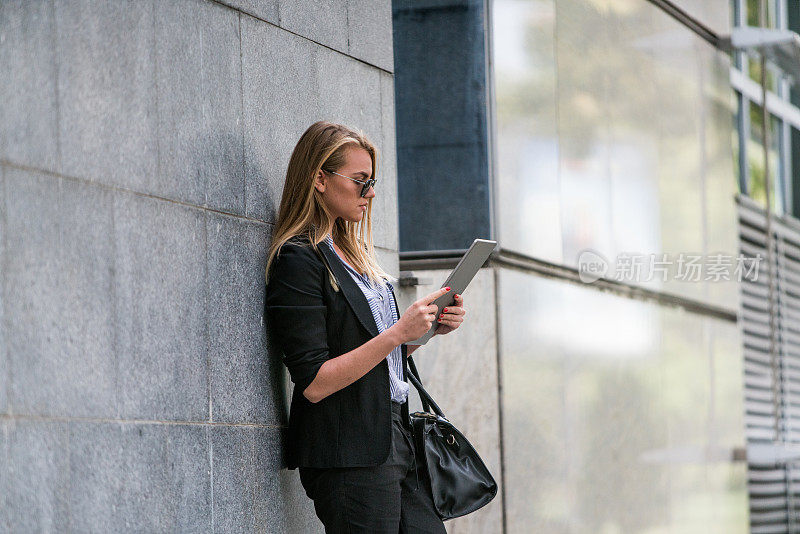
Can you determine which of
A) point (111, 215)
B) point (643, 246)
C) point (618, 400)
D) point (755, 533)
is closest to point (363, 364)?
point (111, 215)

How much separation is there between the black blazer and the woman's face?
18 cm

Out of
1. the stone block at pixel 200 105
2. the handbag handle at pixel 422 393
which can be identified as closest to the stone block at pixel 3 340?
the stone block at pixel 200 105

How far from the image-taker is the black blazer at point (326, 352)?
13.9 ft

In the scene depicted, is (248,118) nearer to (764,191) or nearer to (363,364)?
(363,364)

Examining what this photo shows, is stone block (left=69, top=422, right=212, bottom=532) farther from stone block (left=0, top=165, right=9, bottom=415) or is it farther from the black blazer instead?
the black blazer

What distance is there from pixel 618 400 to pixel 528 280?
63.6 inches

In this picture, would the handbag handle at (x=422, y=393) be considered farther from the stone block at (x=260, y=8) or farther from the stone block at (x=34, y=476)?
the stone block at (x=34, y=476)

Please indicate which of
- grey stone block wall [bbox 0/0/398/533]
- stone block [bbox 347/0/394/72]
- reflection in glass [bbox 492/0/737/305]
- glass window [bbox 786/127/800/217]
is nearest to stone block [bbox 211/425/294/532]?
grey stone block wall [bbox 0/0/398/533]

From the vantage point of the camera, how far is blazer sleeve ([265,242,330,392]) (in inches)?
166

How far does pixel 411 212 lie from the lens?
8016 mm

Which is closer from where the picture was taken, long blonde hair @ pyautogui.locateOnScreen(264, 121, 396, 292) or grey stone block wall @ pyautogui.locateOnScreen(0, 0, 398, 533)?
grey stone block wall @ pyautogui.locateOnScreen(0, 0, 398, 533)

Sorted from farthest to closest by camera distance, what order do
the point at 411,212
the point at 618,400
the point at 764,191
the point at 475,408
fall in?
the point at 764,191, the point at 618,400, the point at 411,212, the point at 475,408

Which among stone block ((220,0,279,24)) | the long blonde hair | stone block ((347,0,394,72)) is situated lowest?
the long blonde hair

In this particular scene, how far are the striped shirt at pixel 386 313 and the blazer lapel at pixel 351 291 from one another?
0.02 metres
